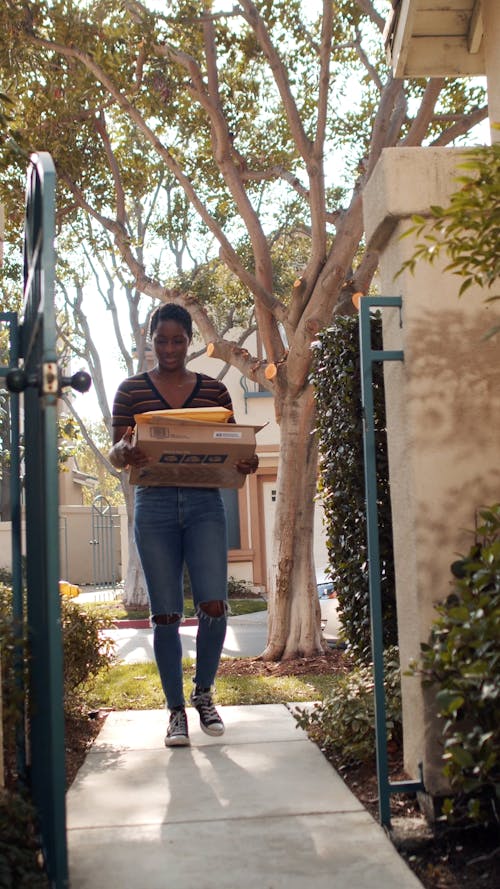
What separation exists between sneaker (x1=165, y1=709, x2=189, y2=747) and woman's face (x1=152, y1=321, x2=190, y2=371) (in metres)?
1.75

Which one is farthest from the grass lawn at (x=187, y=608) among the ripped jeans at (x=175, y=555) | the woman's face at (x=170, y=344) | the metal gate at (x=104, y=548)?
the woman's face at (x=170, y=344)

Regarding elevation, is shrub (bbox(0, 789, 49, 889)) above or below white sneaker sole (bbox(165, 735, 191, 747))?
above

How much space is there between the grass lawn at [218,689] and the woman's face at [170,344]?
2056 millimetres

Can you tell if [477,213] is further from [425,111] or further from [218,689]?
[425,111]

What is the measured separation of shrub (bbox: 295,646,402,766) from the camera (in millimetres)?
4055

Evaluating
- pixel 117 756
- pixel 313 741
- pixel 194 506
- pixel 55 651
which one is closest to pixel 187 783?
pixel 117 756

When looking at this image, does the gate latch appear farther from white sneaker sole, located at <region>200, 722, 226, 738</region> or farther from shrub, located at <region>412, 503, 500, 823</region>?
white sneaker sole, located at <region>200, 722, 226, 738</region>

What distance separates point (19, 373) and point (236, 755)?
2.41 meters

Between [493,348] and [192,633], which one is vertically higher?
[493,348]

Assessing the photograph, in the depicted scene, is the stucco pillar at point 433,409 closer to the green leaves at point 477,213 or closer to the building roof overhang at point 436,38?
the green leaves at point 477,213

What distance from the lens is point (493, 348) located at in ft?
12.0

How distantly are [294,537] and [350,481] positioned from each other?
3313 millimetres

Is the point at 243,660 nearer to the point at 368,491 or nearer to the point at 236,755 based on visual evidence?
the point at 236,755

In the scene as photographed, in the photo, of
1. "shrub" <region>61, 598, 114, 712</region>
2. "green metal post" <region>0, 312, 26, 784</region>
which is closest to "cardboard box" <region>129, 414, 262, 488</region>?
"green metal post" <region>0, 312, 26, 784</region>
